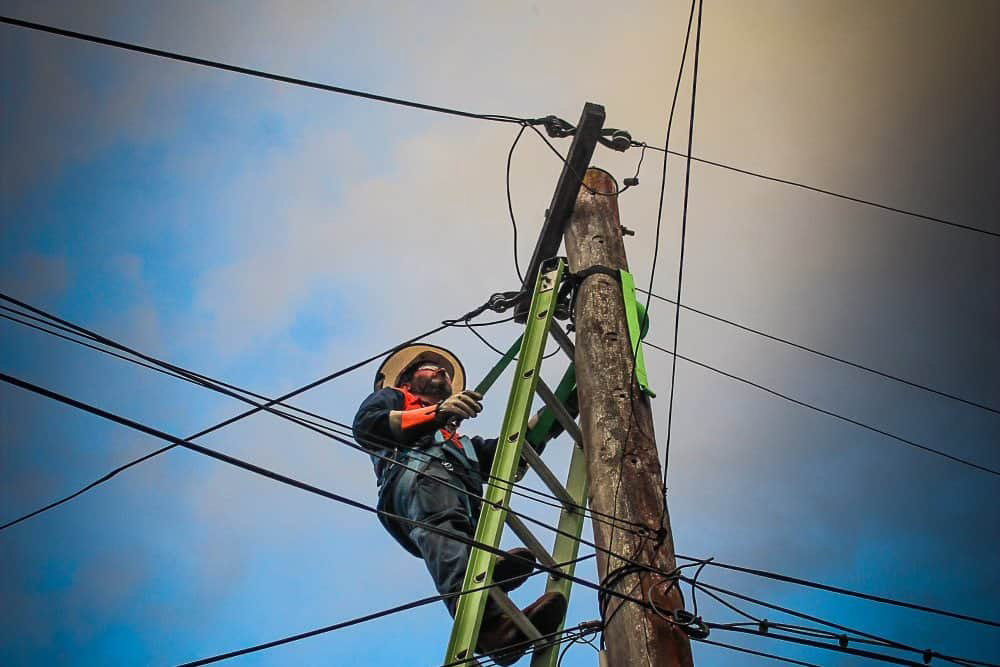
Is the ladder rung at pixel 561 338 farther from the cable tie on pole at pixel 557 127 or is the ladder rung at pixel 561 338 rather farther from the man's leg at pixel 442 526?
the cable tie on pole at pixel 557 127

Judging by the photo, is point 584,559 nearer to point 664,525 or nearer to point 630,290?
point 664,525

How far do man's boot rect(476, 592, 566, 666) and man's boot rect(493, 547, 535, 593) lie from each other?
0.51 feet

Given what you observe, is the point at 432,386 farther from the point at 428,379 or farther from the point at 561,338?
the point at 561,338

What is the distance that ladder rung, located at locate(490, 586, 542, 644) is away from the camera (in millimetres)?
4512

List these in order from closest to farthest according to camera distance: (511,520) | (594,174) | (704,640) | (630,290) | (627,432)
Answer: (704,640) < (627,432) < (511,520) < (630,290) < (594,174)

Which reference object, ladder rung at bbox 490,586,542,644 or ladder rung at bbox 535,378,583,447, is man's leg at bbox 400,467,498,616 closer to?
ladder rung at bbox 490,586,542,644

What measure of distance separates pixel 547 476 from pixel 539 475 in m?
0.06

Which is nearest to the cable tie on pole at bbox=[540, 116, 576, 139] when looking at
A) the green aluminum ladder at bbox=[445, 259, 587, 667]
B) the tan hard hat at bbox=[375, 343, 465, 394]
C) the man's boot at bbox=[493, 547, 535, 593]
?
the green aluminum ladder at bbox=[445, 259, 587, 667]

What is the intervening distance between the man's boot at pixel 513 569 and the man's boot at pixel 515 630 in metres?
0.16

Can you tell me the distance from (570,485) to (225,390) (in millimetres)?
2062

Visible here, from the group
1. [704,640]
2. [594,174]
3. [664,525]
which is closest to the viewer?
[704,640]

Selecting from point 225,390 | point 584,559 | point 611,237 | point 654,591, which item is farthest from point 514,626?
point 611,237

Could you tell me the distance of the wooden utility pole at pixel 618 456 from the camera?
12.5 ft

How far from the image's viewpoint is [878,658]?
3.90 meters
